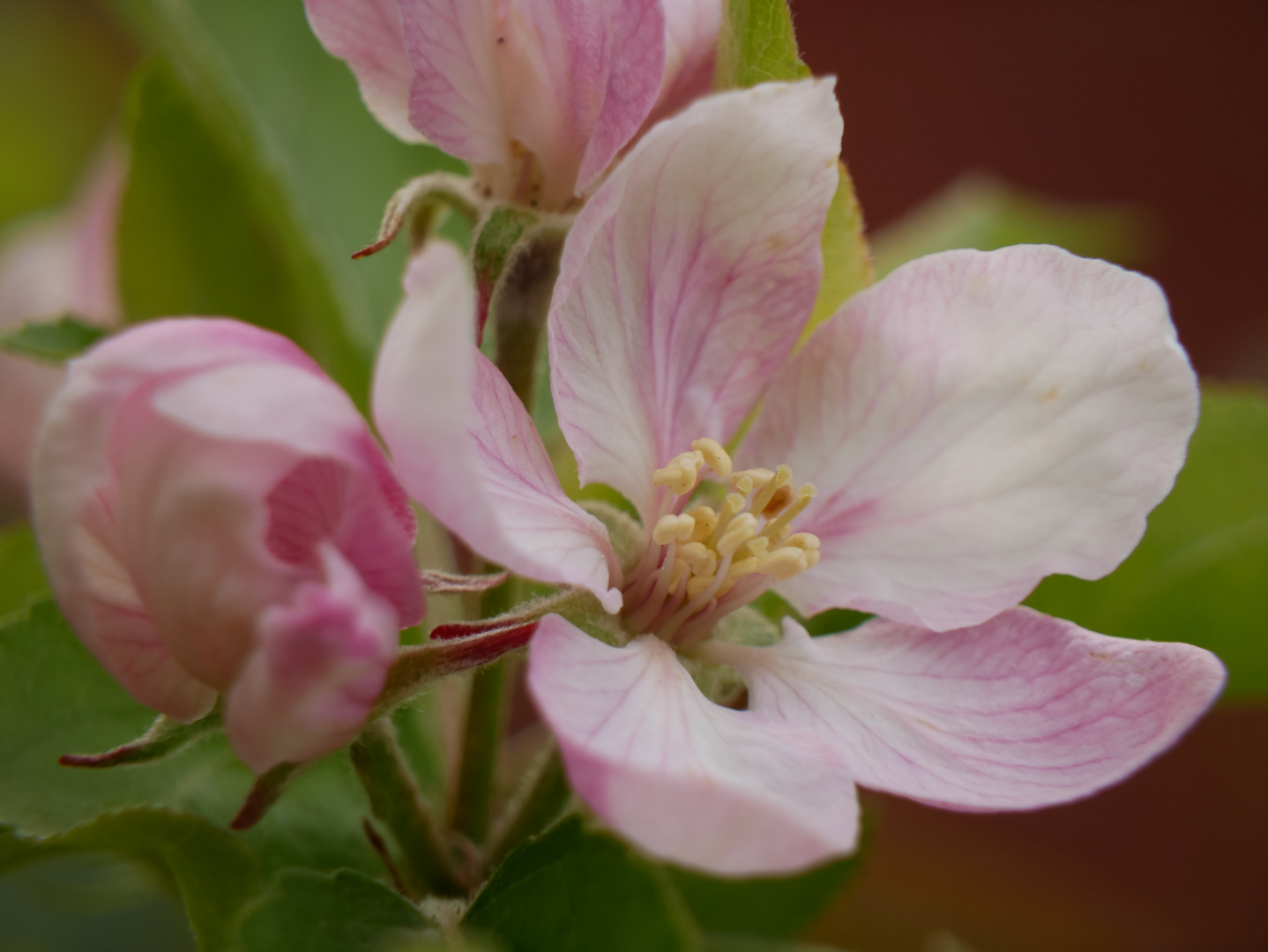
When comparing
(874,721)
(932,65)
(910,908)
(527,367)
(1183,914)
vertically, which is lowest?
(1183,914)

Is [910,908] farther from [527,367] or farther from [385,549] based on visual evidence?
[385,549]

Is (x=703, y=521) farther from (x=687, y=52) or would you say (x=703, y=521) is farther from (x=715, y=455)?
(x=687, y=52)

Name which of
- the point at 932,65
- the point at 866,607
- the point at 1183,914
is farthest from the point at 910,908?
the point at 932,65

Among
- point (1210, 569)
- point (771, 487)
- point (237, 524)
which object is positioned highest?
point (237, 524)

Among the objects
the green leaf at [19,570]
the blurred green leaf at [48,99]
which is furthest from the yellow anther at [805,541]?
the blurred green leaf at [48,99]

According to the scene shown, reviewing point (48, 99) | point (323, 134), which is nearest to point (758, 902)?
point (323, 134)
